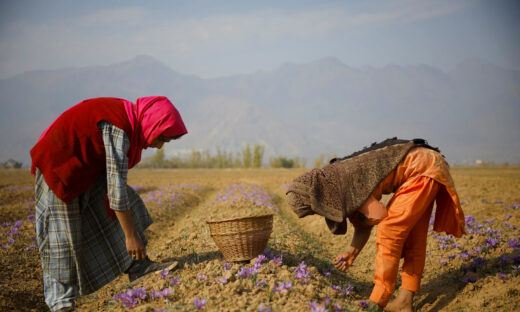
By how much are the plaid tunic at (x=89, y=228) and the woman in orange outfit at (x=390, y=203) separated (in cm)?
154

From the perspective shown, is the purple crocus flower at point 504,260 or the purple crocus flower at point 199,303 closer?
the purple crocus flower at point 199,303

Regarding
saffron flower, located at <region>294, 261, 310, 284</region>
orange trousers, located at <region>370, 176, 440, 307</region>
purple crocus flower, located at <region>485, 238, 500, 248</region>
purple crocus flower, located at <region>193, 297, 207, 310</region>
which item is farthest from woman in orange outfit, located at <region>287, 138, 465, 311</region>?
purple crocus flower, located at <region>485, 238, 500, 248</region>

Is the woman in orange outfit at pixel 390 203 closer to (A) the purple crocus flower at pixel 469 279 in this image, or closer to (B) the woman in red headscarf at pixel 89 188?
(A) the purple crocus flower at pixel 469 279

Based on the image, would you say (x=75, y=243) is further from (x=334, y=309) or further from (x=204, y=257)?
(x=334, y=309)

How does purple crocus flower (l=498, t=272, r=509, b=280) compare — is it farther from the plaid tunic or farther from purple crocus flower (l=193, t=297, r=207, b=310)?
the plaid tunic

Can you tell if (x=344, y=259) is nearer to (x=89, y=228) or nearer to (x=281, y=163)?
(x=89, y=228)

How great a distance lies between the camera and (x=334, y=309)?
2779 mm

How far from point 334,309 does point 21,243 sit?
Answer: 20.1 ft

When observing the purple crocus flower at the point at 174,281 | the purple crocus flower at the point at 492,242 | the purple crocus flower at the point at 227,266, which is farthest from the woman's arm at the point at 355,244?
the purple crocus flower at the point at 492,242

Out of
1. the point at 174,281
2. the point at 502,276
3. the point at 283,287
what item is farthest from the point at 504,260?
the point at 174,281

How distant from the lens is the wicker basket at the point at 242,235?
11.2 ft

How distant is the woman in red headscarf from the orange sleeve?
1.82 meters

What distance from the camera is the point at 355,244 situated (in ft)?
11.0

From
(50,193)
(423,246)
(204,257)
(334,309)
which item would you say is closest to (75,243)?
(50,193)
